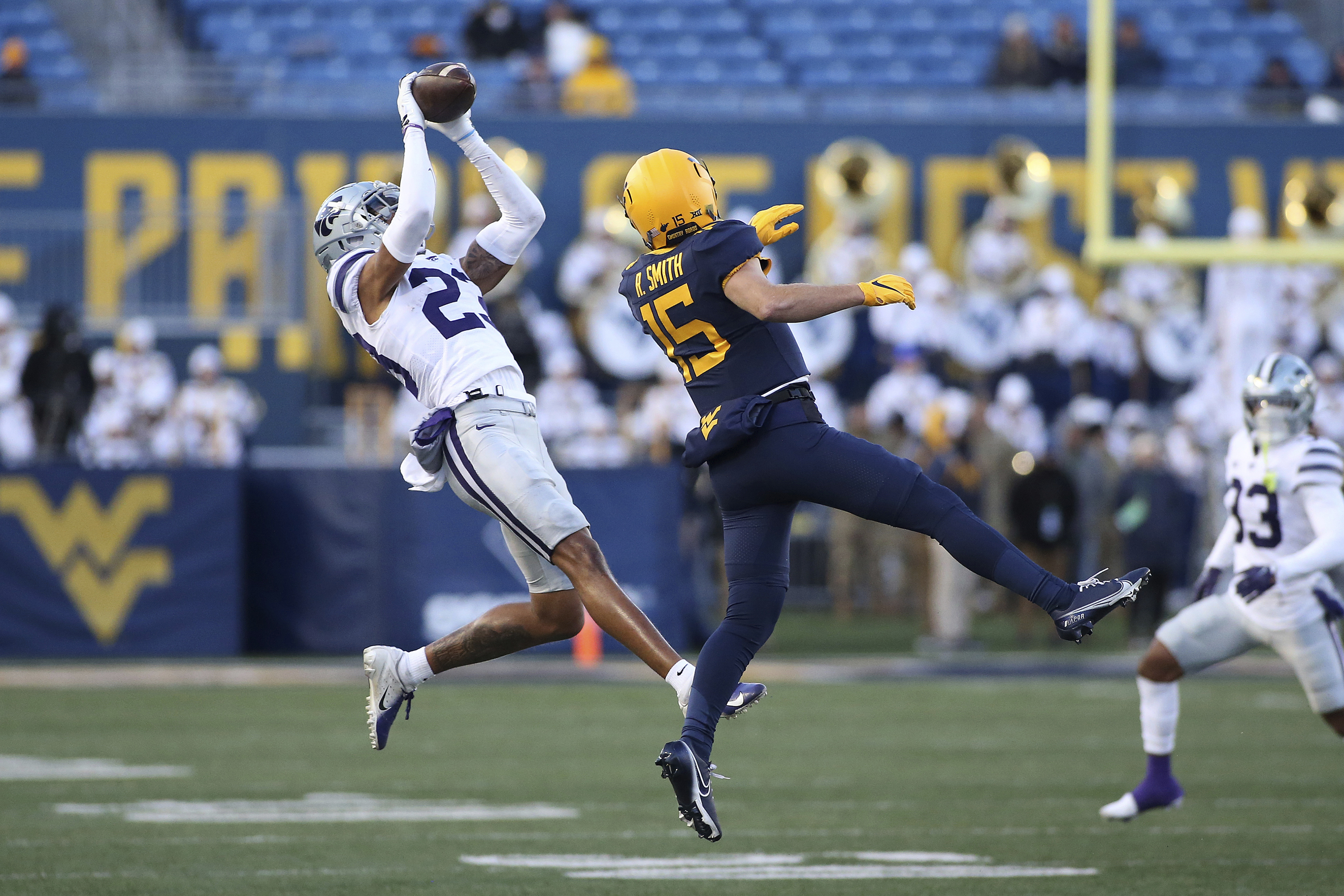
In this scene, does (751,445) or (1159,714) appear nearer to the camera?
(751,445)

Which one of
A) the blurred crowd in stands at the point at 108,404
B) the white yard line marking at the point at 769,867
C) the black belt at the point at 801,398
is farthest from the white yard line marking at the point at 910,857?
the blurred crowd in stands at the point at 108,404

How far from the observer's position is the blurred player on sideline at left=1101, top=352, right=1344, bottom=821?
22.9 feet

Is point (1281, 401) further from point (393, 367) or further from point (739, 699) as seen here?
point (393, 367)

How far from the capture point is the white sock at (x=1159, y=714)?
7.13 metres

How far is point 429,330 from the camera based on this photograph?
595 centimetres

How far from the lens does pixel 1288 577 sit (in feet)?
22.2

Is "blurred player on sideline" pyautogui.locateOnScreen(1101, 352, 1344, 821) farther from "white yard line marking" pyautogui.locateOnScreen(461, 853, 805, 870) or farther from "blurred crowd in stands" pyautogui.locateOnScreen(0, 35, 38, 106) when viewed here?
"blurred crowd in stands" pyautogui.locateOnScreen(0, 35, 38, 106)

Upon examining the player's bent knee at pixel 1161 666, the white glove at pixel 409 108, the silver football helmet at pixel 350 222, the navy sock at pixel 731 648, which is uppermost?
the white glove at pixel 409 108

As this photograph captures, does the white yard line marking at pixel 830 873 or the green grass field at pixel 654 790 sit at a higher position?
the white yard line marking at pixel 830 873

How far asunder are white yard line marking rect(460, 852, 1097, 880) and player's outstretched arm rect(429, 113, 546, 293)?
6.38 ft

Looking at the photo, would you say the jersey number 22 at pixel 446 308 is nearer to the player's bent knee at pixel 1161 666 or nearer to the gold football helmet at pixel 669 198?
the gold football helmet at pixel 669 198

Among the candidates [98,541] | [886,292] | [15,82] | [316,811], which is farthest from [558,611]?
[15,82]

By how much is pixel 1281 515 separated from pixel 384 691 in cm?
340

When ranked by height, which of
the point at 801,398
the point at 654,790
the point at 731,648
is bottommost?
the point at 654,790
